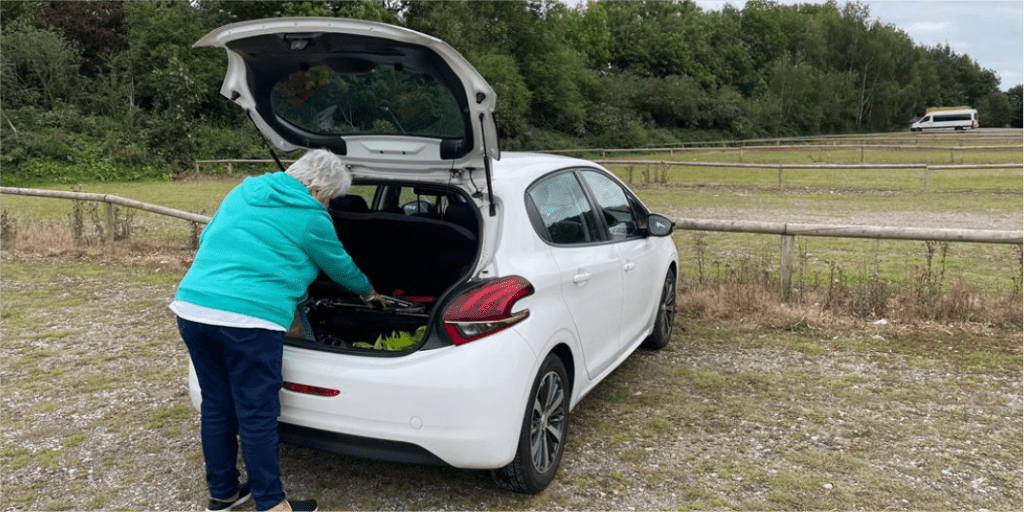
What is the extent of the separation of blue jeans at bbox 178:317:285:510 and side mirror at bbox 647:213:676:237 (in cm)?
291

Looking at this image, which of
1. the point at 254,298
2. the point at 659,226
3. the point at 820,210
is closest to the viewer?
the point at 254,298

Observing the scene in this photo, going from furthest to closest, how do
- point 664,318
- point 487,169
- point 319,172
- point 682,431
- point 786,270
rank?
point 786,270 < point 664,318 < point 682,431 < point 487,169 < point 319,172

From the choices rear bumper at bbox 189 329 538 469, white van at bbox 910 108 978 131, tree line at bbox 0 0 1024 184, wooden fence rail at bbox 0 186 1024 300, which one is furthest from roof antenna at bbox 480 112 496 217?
white van at bbox 910 108 978 131

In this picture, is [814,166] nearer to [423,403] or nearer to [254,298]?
[423,403]

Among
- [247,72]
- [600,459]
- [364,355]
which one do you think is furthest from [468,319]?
[247,72]

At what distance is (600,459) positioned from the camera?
171 inches

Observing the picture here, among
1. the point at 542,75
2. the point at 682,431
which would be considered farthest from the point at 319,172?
the point at 542,75

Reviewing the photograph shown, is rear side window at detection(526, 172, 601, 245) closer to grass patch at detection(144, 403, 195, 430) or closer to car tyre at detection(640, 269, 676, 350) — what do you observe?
car tyre at detection(640, 269, 676, 350)

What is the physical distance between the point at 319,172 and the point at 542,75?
2237 inches

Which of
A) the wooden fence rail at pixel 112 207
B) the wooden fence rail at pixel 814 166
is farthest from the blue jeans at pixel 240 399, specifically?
the wooden fence rail at pixel 814 166

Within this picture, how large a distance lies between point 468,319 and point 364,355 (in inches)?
19.5

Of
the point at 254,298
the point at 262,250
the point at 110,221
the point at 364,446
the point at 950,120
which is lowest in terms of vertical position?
the point at 364,446

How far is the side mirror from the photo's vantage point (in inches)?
218

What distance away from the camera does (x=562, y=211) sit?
4.54 meters
